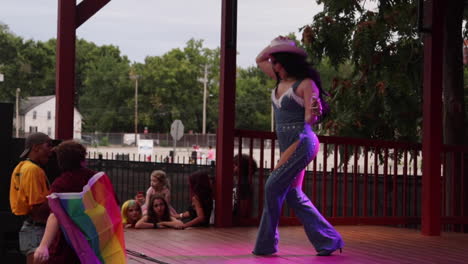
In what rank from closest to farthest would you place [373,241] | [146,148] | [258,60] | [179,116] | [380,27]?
1. [258,60]
2. [373,241]
3. [380,27]
4. [146,148]
5. [179,116]

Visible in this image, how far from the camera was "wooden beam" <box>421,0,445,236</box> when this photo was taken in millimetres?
7301

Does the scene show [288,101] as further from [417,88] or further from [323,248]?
[417,88]

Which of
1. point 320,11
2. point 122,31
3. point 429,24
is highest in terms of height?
point 122,31

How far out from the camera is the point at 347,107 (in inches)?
471

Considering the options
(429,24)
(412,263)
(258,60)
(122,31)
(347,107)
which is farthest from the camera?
(122,31)

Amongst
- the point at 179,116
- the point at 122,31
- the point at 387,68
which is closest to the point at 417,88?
the point at 387,68

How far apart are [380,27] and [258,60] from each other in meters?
5.96

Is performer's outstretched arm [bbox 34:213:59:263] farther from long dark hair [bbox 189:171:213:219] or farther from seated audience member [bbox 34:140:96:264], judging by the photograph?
long dark hair [bbox 189:171:213:219]

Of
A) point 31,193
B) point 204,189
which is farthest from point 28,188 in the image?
point 204,189

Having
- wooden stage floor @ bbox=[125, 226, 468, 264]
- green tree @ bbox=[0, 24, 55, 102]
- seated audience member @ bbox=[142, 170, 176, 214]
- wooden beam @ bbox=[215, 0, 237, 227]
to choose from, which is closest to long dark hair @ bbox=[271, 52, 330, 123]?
wooden stage floor @ bbox=[125, 226, 468, 264]

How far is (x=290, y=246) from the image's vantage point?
5992 mm

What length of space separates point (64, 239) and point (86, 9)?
343cm

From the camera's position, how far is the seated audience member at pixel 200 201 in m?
7.25

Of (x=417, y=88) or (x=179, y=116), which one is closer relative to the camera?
(x=417, y=88)
